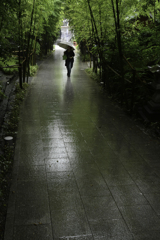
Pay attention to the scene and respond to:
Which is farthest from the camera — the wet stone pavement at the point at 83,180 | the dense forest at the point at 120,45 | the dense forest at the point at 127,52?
the dense forest at the point at 127,52

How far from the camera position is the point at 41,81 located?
1305cm

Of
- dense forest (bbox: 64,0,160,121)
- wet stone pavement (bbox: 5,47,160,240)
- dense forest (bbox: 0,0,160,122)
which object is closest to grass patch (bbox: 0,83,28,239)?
wet stone pavement (bbox: 5,47,160,240)

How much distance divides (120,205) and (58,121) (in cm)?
385

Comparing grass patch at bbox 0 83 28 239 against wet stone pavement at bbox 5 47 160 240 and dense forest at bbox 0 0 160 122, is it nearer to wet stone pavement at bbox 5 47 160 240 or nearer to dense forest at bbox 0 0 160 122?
wet stone pavement at bbox 5 47 160 240

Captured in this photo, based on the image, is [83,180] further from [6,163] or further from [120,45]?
[120,45]

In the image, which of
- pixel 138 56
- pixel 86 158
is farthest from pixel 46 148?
pixel 138 56

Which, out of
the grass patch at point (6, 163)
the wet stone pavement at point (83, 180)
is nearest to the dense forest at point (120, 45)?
the wet stone pavement at point (83, 180)

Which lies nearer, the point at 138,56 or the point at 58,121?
the point at 58,121

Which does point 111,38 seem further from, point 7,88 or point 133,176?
point 133,176

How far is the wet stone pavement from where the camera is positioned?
3066mm

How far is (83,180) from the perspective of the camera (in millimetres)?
4113

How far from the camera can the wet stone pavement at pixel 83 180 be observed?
10.1ft

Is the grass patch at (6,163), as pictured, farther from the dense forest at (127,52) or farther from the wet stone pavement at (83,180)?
the dense forest at (127,52)

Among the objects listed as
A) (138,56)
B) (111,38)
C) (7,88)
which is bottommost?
(7,88)
